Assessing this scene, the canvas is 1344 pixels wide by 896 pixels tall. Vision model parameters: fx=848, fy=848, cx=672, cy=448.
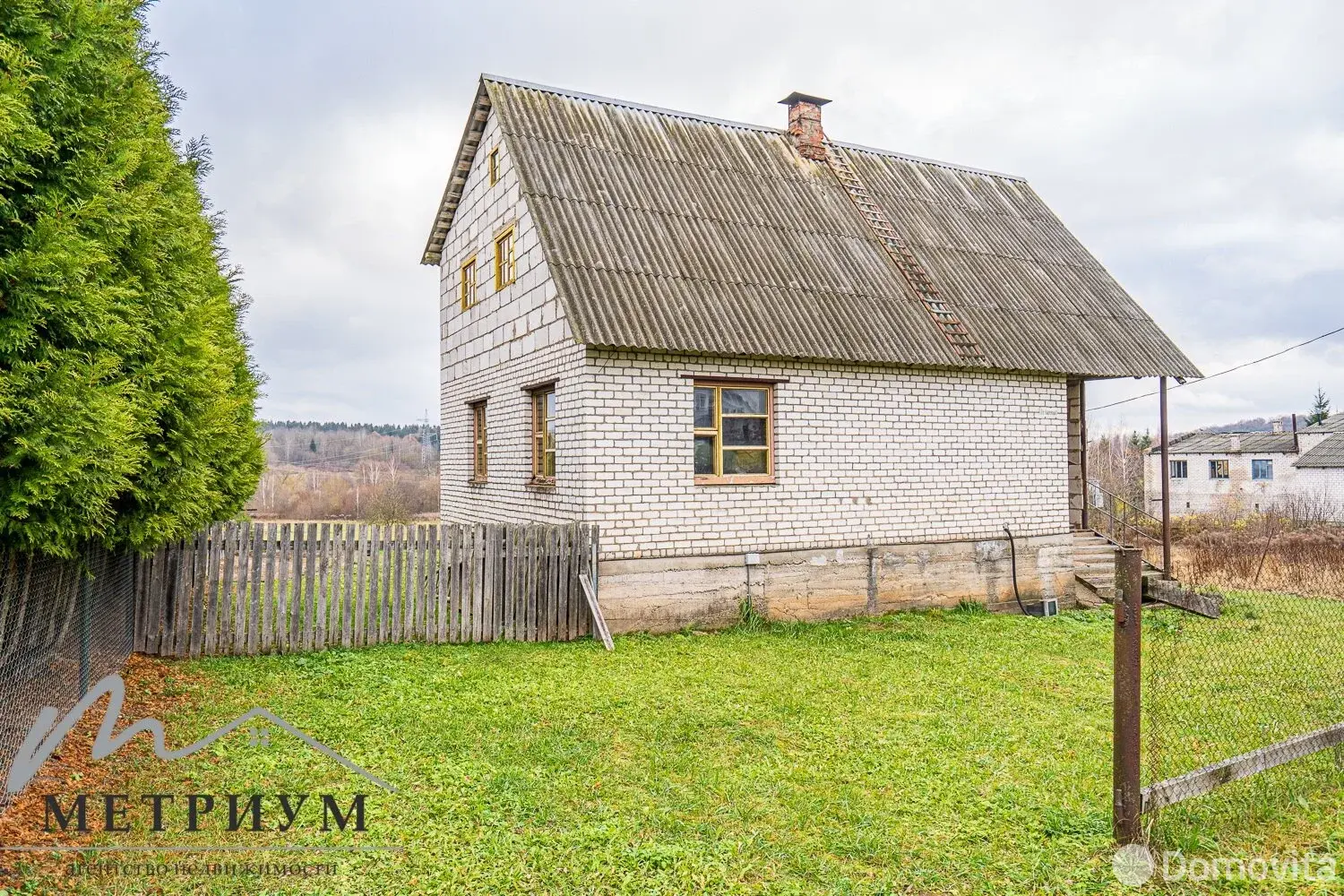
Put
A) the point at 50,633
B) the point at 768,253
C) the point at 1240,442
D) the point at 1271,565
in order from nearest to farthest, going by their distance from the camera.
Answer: the point at 50,633 < the point at 768,253 < the point at 1271,565 < the point at 1240,442

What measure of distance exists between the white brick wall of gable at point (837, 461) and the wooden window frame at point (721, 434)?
0.32 feet

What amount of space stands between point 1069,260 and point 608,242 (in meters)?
10.2

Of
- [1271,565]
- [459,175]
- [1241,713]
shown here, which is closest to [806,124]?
[459,175]

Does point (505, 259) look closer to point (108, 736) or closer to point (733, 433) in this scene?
point (733, 433)

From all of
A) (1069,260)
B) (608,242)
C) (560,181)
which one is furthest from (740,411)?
(1069,260)

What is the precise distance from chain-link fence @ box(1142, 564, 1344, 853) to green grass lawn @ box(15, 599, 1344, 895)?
106 millimetres

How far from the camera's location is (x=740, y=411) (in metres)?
11.8

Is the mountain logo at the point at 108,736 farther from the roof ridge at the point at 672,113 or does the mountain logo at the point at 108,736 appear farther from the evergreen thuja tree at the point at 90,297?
the roof ridge at the point at 672,113

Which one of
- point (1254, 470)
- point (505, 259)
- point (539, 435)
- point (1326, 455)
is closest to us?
point (539, 435)

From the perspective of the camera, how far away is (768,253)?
1305 centimetres

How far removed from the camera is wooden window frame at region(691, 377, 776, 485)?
1146 cm

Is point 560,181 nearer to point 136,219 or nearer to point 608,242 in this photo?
point 608,242

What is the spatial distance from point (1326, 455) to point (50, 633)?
5055cm

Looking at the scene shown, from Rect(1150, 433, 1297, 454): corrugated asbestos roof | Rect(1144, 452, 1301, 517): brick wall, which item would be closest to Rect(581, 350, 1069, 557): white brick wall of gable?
Rect(1144, 452, 1301, 517): brick wall
